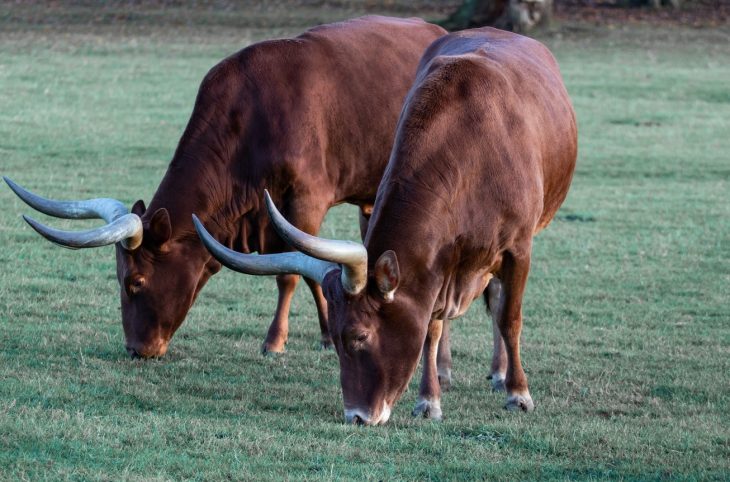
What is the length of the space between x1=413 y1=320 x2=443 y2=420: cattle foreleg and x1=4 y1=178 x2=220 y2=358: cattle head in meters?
1.70

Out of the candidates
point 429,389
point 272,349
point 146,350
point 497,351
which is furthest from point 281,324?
point 429,389

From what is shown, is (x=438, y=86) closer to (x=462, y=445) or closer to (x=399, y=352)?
(x=399, y=352)

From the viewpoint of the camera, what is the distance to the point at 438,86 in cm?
675

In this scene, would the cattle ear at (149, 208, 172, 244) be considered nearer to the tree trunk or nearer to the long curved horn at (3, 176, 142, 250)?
the long curved horn at (3, 176, 142, 250)

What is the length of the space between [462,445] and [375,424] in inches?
17.0

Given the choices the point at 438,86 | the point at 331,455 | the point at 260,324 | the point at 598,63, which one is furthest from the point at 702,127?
the point at 331,455

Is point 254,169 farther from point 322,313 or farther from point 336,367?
point 336,367

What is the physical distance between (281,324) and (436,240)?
2.26m

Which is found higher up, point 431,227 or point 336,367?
point 431,227

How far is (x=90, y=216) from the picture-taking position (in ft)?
25.1

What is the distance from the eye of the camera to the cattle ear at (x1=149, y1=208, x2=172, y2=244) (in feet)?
24.8

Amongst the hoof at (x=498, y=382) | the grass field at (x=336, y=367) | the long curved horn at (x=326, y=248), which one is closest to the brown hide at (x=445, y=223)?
the long curved horn at (x=326, y=248)

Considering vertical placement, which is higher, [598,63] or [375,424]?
[375,424]

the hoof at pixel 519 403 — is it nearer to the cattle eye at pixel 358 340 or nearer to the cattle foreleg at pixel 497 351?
the cattle foreleg at pixel 497 351
